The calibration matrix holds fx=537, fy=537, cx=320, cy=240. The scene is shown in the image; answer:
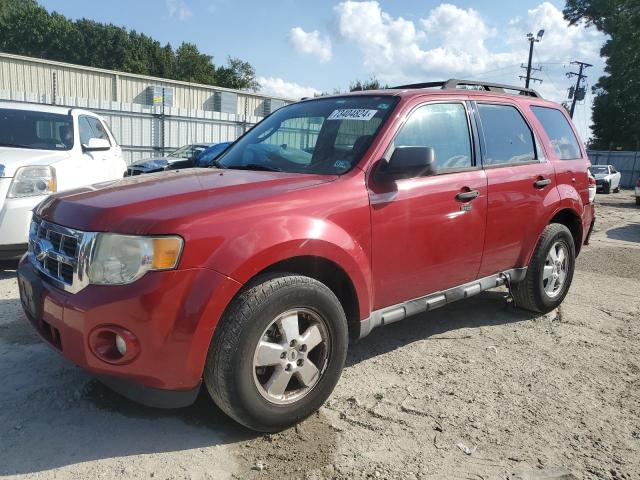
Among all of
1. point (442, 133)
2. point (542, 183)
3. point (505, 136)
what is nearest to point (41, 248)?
point (442, 133)

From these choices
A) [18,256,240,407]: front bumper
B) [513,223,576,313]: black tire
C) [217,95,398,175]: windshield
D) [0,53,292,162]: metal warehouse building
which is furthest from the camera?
[0,53,292,162]: metal warehouse building

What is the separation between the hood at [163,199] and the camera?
2439 mm

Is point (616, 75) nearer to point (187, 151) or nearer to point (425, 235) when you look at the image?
point (187, 151)

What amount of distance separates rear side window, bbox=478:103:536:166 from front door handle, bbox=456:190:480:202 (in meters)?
0.37

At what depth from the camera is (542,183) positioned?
14.5 feet

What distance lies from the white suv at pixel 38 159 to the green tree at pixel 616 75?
148 feet

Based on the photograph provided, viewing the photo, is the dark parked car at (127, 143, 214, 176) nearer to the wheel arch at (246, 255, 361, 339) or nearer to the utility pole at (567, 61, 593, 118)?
the wheel arch at (246, 255, 361, 339)

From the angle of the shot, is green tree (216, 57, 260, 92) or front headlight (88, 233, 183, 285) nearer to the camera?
front headlight (88, 233, 183, 285)

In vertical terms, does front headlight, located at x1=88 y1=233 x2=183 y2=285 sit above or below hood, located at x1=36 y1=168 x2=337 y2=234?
below

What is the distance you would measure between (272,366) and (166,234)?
887mm

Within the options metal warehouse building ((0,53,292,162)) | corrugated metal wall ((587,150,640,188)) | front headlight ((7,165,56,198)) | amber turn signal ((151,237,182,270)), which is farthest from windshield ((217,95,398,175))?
corrugated metal wall ((587,150,640,188))

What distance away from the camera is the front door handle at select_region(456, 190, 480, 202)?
364cm

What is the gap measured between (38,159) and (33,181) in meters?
0.27

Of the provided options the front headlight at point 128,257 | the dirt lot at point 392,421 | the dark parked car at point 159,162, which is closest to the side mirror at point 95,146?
the dirt lot at point 392,421
